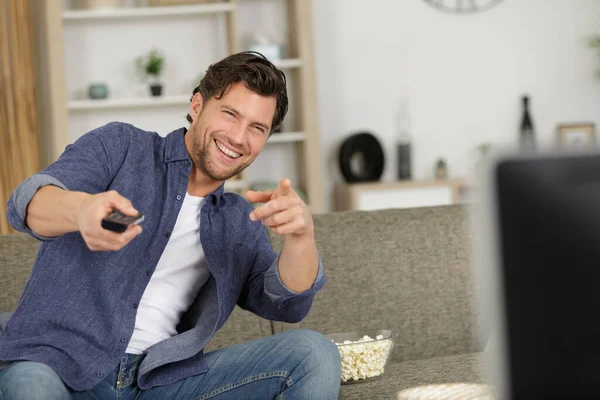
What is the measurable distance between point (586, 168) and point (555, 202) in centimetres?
3

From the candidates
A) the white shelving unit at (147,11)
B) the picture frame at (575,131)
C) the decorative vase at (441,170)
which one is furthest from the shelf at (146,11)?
the picture frame at (575,131)

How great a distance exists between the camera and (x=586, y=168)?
1.83 feet

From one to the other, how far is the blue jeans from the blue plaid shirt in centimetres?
3

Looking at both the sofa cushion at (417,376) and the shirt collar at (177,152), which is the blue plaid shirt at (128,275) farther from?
the sofa cushion at (417,376)

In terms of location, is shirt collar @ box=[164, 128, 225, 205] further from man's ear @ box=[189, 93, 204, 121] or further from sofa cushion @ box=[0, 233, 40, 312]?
sofa cushion @ box=[0, 233, 40, 312]

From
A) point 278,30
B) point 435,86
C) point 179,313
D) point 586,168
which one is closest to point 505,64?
point 435,86

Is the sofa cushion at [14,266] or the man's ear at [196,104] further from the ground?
the man's ear at [196,104]

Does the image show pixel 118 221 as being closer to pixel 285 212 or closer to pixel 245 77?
pixel 285 212

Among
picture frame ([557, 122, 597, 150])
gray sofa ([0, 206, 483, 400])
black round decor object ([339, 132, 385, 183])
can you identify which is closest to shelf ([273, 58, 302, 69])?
black round decor object ([339, 132, 385, 183])

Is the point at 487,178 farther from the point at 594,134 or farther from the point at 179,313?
the point at 594,134

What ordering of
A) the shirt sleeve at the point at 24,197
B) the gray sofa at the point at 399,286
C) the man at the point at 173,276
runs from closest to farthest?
the shirt sleeve at the point at 24,197
the man at the point at 173,276
the gray sofa at the point at 399,286

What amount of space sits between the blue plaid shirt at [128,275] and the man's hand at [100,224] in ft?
1.01

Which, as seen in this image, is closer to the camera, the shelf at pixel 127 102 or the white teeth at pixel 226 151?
the white teeth at pixel 226 151

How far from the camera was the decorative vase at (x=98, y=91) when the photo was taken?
14.7 ft
